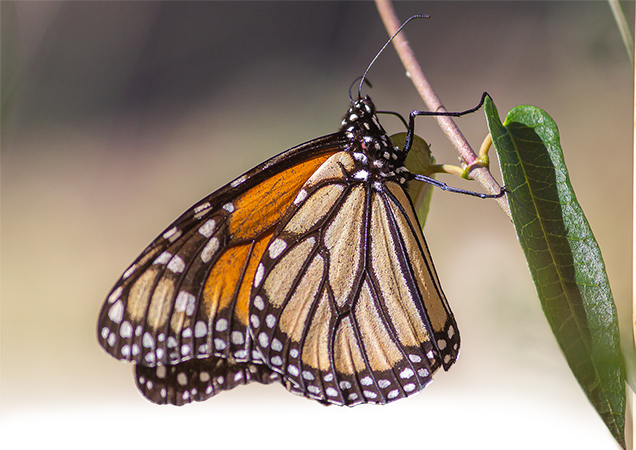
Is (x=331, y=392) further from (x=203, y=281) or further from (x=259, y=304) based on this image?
(x=203, y=281)

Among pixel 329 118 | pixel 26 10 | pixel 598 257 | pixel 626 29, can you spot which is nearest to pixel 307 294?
pixel 598 257

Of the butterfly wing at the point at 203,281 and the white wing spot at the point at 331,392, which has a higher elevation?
the butterfly wing at the point at 203,281

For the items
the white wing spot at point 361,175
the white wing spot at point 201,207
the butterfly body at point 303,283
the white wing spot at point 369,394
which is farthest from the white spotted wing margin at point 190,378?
the white wing spot at point 361,175

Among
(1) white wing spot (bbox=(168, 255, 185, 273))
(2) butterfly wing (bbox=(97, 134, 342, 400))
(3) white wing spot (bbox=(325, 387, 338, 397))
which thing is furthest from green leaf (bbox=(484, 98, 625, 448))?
(1) white wing spot (bbox=(168, 255, 185, 273))

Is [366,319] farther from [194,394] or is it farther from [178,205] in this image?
[178,205]

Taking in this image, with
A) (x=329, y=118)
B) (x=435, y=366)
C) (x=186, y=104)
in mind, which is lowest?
(x=435, y=366)

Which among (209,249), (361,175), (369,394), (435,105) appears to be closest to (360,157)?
(361,175)

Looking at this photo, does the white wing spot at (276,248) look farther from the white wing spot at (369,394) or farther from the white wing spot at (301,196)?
the white wing spot at (369,394)
